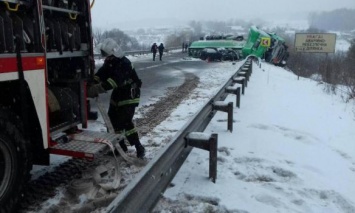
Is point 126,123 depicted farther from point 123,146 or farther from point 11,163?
point 11,163

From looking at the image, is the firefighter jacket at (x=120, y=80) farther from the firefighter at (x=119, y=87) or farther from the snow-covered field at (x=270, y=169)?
the snow-covered field at (x=270, y=169)

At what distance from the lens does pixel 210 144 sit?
3.98 metres

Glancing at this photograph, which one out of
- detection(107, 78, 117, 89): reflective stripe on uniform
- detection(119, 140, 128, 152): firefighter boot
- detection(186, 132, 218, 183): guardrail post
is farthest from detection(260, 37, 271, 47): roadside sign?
detection(186, 132, 218, 183): guardrail post

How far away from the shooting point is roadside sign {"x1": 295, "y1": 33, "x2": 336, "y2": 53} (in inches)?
1038

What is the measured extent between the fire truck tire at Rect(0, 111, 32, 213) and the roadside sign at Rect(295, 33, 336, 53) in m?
25.1

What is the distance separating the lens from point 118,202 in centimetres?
222

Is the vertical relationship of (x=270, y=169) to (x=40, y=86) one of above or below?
below

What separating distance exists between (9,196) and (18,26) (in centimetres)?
149

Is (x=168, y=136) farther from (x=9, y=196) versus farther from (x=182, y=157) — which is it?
(x=9, y=196)

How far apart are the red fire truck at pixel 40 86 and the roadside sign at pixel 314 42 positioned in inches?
935

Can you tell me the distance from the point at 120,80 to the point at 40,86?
150 centimetres

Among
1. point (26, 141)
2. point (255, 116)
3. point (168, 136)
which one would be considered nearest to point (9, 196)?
point (26, 141)

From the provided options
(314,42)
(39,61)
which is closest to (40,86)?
(39,61)

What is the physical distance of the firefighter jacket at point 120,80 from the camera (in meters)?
5.11
